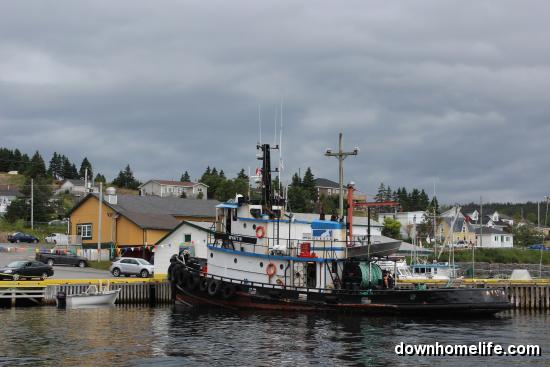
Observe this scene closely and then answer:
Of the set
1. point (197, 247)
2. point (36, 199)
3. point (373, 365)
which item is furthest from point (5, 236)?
point (373, 365)

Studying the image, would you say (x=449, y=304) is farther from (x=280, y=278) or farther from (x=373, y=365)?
(x=373, y=365)

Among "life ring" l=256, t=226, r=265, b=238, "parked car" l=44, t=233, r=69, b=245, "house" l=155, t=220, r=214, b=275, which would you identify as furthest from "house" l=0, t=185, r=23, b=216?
"life ring" l=256, t=226, r=265, b=238

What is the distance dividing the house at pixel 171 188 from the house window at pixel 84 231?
66.5 meters

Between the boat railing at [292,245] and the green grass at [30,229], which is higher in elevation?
the green grass at [30,229]

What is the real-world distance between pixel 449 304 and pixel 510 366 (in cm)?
1282

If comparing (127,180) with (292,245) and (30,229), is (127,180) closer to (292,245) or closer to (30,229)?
(30,229)

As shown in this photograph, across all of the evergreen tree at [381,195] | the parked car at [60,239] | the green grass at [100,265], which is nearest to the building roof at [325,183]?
the evergreen tree at [381,195]

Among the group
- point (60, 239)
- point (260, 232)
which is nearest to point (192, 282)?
point (260, 232)

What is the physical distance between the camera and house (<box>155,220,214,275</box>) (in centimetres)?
5666

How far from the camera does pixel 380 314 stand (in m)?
38.5

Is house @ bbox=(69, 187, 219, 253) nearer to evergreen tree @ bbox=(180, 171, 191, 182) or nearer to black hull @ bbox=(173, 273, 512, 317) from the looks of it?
black hull @ bbox=(173, 273, 512, 317)

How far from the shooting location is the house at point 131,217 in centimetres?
7038

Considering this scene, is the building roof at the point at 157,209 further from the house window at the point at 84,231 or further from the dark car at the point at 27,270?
the dark car at the point at 27,270

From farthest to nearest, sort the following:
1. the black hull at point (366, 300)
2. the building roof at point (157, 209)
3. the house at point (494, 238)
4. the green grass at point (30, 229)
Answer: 1. the house at point (494, 238)
2. the green grass at point (30, 229)
3. the building roof at point (157, 209)
4. the black hull at point (366, 300)
